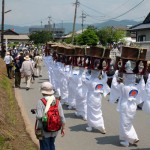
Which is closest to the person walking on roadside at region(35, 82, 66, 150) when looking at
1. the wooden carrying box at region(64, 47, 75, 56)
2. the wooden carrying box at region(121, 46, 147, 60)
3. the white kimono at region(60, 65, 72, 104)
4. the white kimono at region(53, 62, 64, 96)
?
the wooden carrying box at region(121, 46, 147, 60)

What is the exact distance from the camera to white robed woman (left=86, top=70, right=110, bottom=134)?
31.0ft

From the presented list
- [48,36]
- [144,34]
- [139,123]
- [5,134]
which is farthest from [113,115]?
[48,36]

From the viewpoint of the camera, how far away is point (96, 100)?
9.52 metres

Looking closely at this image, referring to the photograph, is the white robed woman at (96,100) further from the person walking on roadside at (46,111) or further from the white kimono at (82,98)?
the person walking on roadside at (46,111)

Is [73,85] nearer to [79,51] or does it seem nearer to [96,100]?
[79,51]

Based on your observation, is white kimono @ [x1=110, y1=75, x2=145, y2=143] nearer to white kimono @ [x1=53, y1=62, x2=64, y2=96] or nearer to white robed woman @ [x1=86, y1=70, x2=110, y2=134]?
white robed woman @ [x1=86, y1=70, x2=110, y2=134]

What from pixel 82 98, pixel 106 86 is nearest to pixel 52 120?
pixel 106 86

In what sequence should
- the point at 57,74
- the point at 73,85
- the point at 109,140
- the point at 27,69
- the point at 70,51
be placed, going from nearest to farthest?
the point at 109,140, the point at 73,85, the point at 70,51, the point at 57,74, the point at 27,69

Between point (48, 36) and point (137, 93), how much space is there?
82.4 m

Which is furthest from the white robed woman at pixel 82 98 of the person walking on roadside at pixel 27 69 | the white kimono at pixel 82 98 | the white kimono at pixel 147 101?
the person walking on roadside at pixel 27 69

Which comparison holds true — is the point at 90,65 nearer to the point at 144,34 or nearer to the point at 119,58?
the point at 119,58

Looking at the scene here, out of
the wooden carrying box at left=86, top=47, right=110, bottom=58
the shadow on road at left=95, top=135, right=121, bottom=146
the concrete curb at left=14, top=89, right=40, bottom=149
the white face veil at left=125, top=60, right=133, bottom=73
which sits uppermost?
the wooden carrying box at left=86, top=47, right=110, bottom=58

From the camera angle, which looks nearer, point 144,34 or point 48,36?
point 144,34

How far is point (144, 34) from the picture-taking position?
114 feet
